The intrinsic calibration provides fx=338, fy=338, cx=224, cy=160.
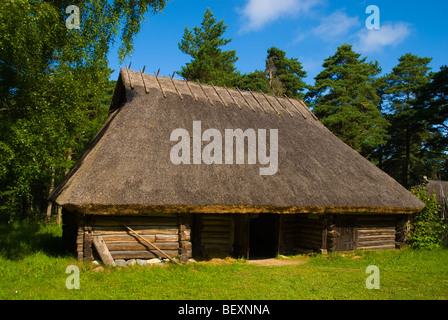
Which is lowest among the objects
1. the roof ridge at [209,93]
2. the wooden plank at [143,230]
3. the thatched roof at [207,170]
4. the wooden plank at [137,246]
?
the wooden plank at [137,246]

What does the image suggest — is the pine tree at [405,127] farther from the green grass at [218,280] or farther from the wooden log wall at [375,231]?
the green grass at [218,280]

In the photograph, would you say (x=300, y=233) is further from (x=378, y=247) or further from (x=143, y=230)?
(x=143, y=230)

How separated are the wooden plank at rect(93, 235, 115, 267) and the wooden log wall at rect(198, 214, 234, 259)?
338 centimetres

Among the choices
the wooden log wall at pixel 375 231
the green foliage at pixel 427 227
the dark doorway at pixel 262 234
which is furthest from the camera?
the dark doorway at pixel 262 234

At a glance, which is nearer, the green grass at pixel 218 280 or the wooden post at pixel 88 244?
the green grass at pixel 218 280

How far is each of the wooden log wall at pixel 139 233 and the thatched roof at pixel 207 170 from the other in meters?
0.91

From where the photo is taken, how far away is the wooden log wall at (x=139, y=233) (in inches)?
394

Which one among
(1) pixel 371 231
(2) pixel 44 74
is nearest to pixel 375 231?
(1) pixel 371 231

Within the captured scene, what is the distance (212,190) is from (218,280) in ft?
9.26

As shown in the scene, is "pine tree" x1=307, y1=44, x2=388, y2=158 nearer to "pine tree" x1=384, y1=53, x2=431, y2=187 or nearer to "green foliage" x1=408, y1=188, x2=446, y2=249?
"pine tree" x1=384, y1=53, x2=431, y2=187

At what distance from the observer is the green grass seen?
7.67 m

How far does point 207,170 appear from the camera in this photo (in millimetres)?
11344

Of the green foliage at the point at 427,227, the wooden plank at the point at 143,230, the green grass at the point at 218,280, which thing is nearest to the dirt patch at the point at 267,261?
the green grass at the point at 218,280
